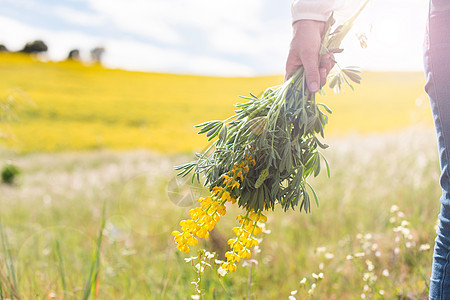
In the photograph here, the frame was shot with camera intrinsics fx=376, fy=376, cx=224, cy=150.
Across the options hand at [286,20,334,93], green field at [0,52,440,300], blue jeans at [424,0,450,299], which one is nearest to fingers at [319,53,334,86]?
hand at [286,20,334,93]

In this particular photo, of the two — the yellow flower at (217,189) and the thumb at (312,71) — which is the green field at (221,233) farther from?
the thumb at (312,71)

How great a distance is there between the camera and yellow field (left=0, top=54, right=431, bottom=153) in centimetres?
2344

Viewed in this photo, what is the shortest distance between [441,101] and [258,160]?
67 cm

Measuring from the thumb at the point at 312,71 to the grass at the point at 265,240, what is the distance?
2.76 ft

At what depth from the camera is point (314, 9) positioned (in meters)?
1.39

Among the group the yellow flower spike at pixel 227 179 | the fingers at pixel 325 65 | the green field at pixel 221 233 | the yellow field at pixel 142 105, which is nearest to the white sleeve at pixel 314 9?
the fingers at pixel 325 65

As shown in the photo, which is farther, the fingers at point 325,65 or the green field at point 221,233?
the green field at point 221,233

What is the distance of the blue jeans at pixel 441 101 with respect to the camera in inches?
50.3


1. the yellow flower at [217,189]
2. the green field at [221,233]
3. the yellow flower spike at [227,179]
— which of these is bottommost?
the green field at [221,233]

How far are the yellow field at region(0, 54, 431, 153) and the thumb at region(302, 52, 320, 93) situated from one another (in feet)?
41.0

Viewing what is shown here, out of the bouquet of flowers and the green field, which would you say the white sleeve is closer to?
the bouquet of flowers

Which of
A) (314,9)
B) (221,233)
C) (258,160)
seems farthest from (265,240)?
(314,9)

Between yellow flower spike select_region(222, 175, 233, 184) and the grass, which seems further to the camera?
the grass

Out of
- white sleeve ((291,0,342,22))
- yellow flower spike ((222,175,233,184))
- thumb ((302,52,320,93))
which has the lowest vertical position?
→ yellow flower spike ((222,175,233,184))
